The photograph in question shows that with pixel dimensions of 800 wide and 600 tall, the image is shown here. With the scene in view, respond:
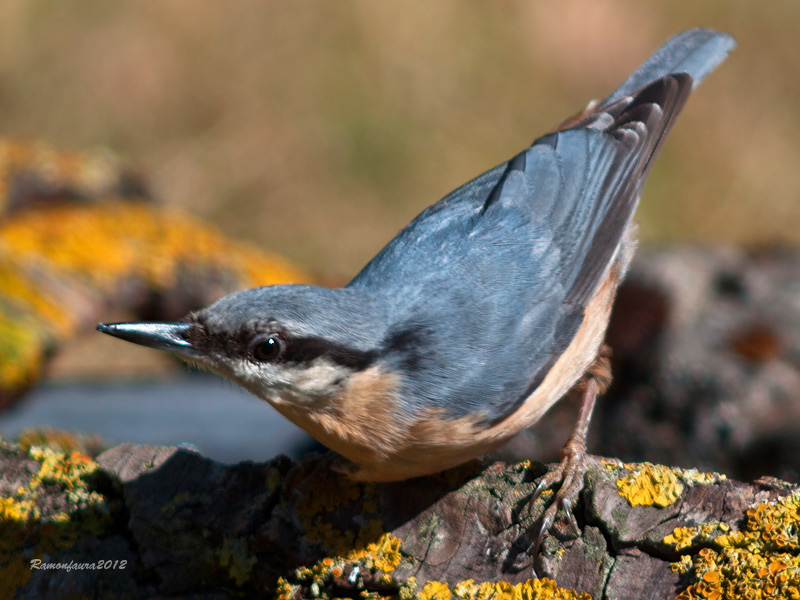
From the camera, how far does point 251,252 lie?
520cm

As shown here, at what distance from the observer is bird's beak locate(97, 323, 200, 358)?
7.27ft

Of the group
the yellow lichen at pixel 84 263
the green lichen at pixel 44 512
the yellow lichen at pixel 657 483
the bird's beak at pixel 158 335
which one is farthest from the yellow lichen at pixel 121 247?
the yellow lichen at pixel 657 483

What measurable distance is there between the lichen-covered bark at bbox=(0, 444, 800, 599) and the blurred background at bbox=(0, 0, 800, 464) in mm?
5108

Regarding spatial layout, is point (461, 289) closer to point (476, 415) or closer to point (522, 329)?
point (522, 329)

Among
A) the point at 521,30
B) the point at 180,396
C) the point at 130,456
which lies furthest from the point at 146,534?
the point at 521,30

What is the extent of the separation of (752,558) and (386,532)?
937mm

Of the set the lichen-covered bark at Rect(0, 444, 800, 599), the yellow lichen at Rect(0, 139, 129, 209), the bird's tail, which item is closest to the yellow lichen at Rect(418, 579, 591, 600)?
the lichen-covered bark at Rect(0, 444, 800, 599)

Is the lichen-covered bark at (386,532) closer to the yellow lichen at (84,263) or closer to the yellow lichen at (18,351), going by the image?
the yellow lichen at (18,351)

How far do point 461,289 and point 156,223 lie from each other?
3038 mm

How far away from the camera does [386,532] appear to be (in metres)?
2.31

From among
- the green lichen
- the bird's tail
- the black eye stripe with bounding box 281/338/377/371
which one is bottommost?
the green lichen

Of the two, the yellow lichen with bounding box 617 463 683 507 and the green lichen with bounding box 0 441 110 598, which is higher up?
the yellow lichen with bounding box 617 463 683 507

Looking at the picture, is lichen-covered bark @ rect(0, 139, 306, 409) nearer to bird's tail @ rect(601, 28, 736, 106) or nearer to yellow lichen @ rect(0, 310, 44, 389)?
yellow lichen @ rect(0, 310, 44, 389)

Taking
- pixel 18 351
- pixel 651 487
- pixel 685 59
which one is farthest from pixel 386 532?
pixel 685 59
